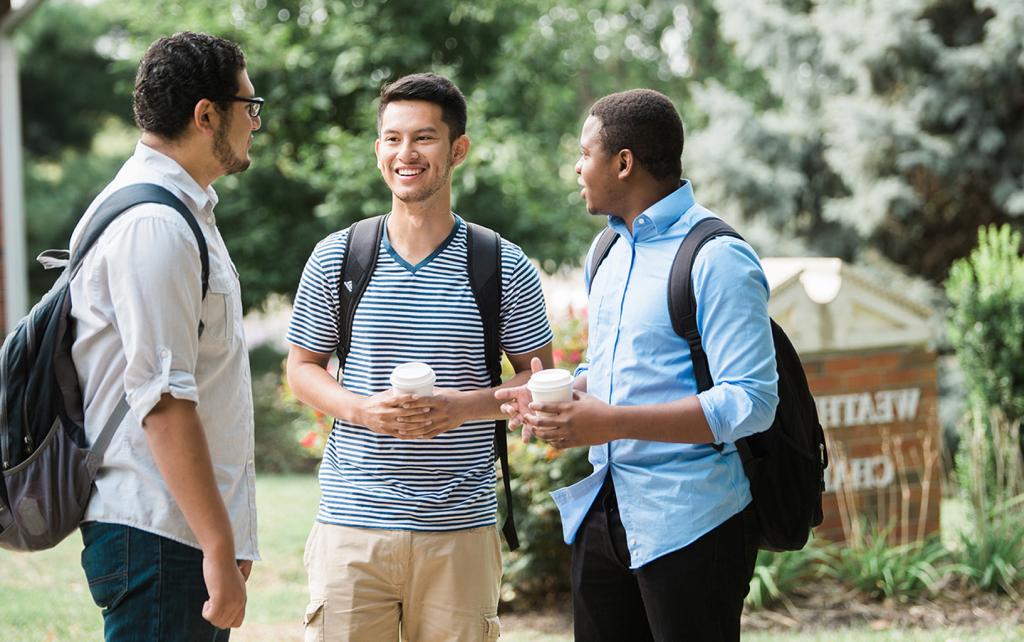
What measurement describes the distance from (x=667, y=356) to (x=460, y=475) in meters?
0.71

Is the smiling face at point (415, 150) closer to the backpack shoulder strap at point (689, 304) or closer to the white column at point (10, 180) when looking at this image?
the backpack shoulder strap at point (689, 304)

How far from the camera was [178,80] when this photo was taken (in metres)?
2.42

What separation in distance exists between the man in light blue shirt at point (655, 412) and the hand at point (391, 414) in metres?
0.24

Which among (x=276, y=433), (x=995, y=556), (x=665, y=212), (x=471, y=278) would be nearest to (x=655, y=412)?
(x=665, y=212)

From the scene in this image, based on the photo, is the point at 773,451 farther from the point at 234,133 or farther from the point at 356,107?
the point at 356,107

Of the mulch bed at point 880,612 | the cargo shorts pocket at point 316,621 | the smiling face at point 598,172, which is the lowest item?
the mulch bed at point 880,612

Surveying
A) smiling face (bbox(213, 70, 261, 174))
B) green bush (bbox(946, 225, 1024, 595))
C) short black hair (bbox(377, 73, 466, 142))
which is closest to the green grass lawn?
green bush (bbox(946, 225, 1024, 595))

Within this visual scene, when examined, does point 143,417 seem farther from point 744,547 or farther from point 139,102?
point 744,547

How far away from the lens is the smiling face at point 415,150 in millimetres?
3123

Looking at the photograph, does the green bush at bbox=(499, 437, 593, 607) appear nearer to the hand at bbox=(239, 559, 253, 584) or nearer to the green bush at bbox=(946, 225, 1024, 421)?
the hand at bbox=(239, 559, 253, 584)

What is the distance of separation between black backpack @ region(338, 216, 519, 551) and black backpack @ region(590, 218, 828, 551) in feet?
1.97

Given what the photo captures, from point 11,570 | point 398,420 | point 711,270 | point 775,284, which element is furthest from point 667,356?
point 11,570

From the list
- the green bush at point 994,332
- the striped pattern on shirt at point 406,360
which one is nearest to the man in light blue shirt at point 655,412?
the striped pattern on shirt at point 406,360

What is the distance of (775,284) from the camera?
6465 mm
